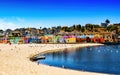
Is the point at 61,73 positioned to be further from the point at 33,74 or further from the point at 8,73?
the point at 8,73

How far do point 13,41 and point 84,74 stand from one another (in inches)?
5838

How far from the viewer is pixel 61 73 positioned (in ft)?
177

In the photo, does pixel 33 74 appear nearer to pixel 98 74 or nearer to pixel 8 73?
pixel 8 73

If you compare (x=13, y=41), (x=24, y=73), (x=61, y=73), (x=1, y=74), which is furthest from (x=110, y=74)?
(x=13, y=41)

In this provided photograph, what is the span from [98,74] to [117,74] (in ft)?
15.4

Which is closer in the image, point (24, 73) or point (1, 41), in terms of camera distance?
point (24, 73)

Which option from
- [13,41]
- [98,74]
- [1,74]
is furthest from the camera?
[13,41]

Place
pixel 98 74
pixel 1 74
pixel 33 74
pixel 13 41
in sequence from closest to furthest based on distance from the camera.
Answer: pixel 1 74, pixel 33 74, pixel 98 74, pixel 13 41

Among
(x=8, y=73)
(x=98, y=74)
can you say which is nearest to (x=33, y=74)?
(x=8, y=73)

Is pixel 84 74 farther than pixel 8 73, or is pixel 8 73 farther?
pixel 84 74

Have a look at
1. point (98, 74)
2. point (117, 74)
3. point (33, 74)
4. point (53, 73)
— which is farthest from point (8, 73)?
point (117, 74)

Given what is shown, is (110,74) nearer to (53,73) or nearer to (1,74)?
(53,73)

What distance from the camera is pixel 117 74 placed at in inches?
2226

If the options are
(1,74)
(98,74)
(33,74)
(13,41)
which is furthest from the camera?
(13,41)
